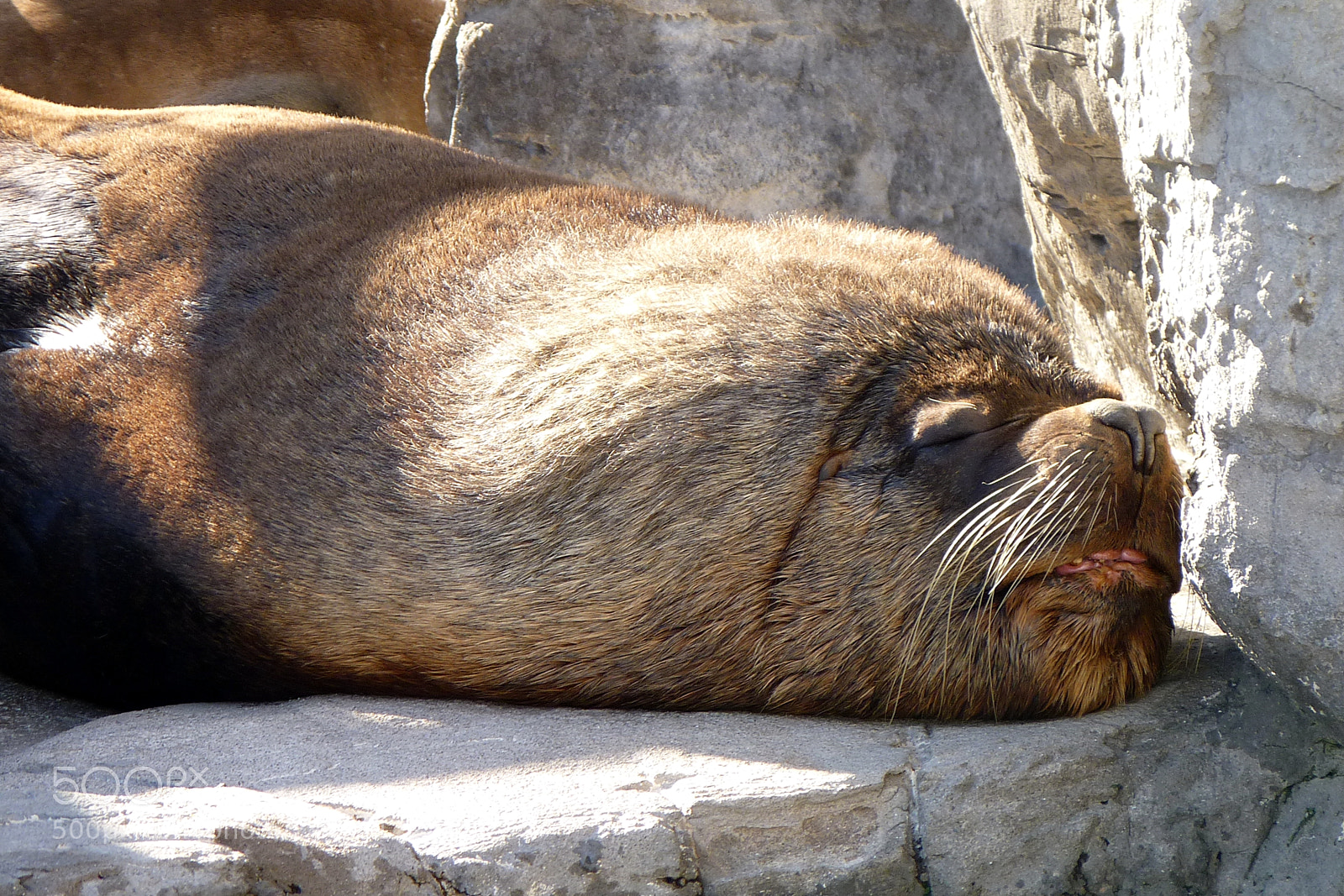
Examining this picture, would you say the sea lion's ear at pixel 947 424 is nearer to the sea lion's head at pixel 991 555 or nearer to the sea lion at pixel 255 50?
the sea lion's head at pixel 991 555

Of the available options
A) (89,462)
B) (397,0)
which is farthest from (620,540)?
(397,0)

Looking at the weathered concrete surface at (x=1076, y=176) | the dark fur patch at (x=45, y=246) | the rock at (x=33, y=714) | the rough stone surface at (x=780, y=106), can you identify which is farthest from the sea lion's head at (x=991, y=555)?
the rough stone surface at (x=780, y=106)

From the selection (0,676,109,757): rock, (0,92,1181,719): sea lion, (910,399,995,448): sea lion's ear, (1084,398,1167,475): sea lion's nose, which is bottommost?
(0,676,109,757): rock

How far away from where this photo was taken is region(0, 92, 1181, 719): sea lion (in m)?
3.00

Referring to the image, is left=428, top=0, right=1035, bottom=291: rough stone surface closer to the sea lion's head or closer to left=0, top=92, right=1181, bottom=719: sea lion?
left=0, top=92, right=1181, bottom=719: sea lion

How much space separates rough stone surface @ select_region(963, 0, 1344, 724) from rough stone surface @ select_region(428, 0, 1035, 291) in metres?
2.68

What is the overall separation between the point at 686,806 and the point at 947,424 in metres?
1.00

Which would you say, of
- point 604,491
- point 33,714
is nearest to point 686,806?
point 604,491

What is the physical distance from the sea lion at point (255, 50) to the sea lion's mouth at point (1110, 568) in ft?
15.7

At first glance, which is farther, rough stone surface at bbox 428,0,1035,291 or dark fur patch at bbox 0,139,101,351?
rough stone surface at bbox 428,0,1035,291

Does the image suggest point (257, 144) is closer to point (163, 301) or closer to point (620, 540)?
point (163, 301)

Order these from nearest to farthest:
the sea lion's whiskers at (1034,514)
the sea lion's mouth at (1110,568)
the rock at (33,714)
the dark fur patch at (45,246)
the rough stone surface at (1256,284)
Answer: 1. the rough stone surface at (1256,284)
2. the sea lion's whiskers at (1034,514)
3. the sea lion's mouth at (1110,568)
4. the rock at (33,714)
5. the dark fur patch at (45,246)

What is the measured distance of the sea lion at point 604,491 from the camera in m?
3.00

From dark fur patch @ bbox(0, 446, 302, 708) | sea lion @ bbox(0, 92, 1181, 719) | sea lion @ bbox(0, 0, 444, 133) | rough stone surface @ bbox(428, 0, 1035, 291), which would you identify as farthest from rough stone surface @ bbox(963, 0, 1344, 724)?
sea lion @ bbox(0, 0, 444, 133)
